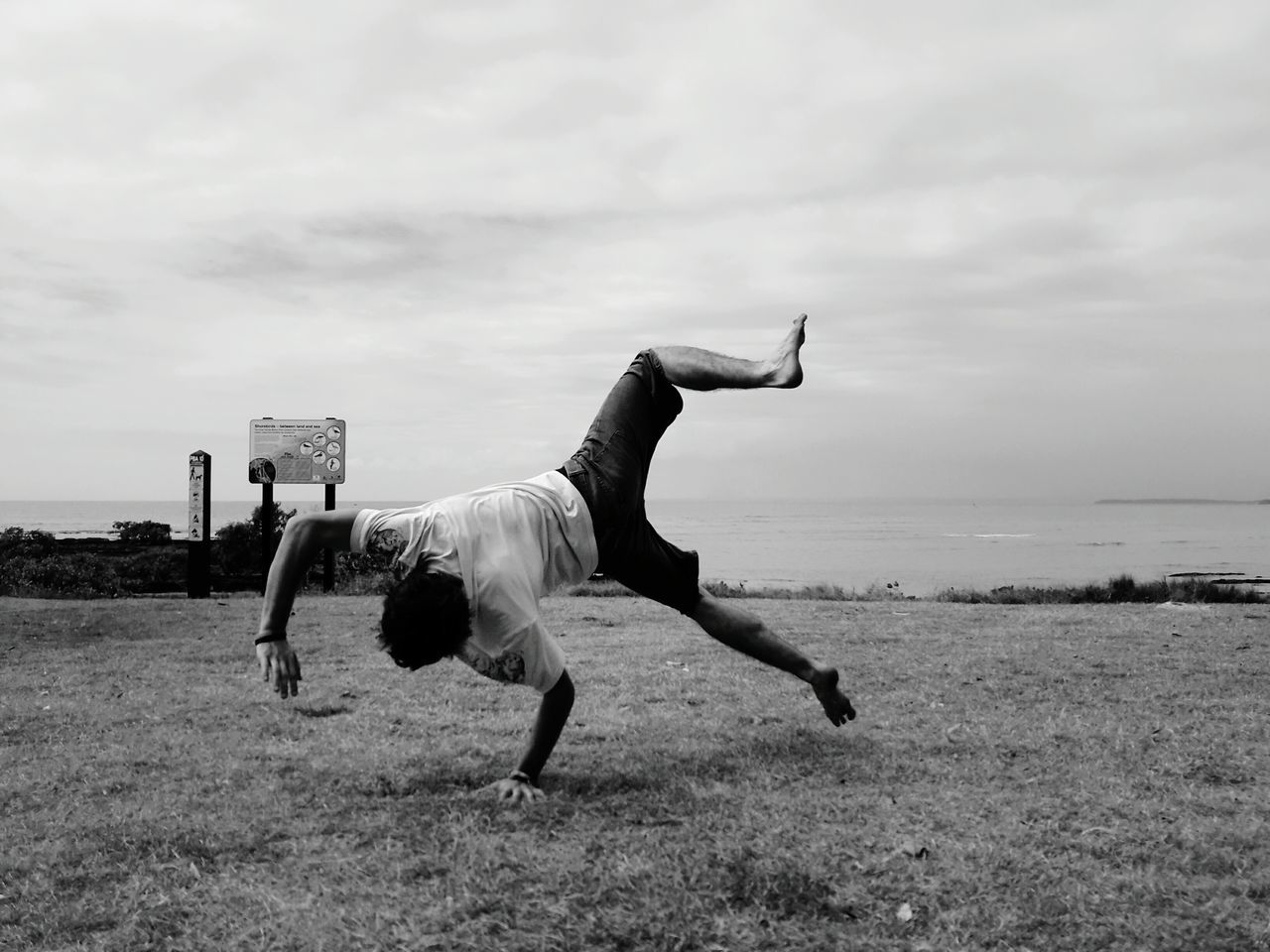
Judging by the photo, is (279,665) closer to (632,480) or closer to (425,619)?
(425,619)

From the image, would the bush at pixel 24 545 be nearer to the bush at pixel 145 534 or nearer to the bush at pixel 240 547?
the bush at pixel 240 547

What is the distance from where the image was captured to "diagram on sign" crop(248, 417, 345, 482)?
16.5 metres

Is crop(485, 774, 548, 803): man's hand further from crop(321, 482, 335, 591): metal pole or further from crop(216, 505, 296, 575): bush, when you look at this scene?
crop(216, 505, 296, 575): bush

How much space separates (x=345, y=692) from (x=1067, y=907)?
15.2 ft

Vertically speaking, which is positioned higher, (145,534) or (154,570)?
(145,534)

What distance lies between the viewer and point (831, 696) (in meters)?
4.68

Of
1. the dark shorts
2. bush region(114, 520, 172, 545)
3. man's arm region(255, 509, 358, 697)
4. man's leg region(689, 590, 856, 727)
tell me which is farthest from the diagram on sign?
bush region(114, 520, 172, 545)

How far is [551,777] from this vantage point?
432 centimetres

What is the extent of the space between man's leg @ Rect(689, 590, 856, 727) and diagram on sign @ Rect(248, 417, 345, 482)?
12.9 metres

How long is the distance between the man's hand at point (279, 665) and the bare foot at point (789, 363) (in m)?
2.25

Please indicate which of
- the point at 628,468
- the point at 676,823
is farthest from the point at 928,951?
the point at 628,468

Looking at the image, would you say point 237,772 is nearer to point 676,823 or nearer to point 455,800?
point 455,800

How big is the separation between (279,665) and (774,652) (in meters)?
2.23

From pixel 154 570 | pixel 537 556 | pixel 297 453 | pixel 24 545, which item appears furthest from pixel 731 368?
pixel 24 545
